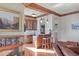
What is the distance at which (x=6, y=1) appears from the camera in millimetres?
1692

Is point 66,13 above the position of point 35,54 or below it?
above

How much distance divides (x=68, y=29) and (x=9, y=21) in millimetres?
958

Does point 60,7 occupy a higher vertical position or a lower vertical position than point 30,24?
higher

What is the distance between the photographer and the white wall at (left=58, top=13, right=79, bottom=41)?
1733 millimetres

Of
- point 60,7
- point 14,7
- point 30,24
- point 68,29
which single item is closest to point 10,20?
point 14,7

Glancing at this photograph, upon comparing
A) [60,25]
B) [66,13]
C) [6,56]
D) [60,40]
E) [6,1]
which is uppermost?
[6,1]

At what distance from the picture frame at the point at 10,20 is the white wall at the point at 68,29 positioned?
675 mm

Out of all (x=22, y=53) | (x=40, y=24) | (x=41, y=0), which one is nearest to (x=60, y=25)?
(x=40, y=24)

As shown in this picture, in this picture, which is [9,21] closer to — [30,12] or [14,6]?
[14,6]

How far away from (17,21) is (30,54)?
57 cm

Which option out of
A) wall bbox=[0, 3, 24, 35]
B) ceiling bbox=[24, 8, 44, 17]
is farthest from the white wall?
wall bbox=[0, 3, 24, 35]

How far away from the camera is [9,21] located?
1.70 meters

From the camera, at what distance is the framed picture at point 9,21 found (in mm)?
1654

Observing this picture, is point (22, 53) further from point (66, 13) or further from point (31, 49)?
point (66, 13)
